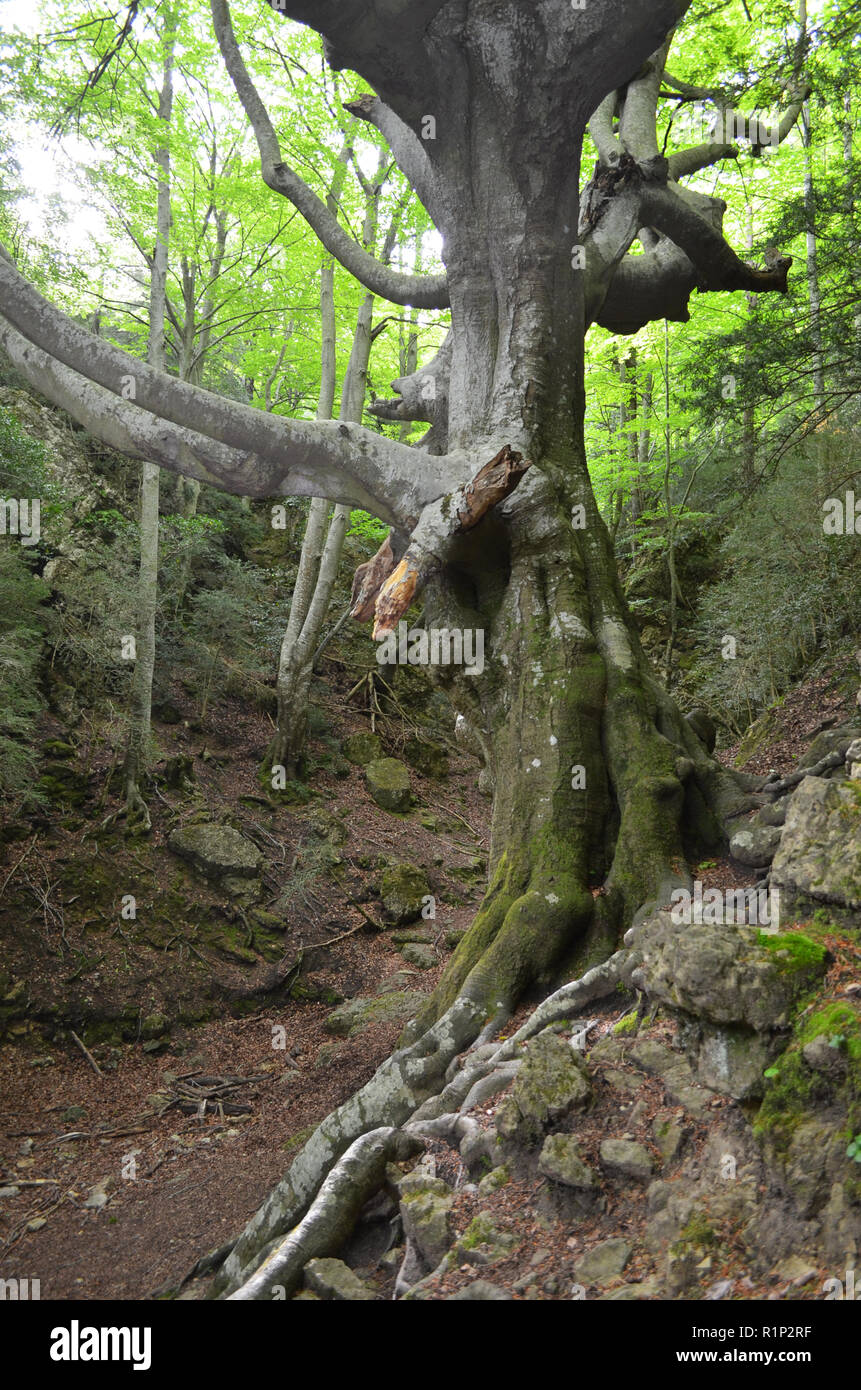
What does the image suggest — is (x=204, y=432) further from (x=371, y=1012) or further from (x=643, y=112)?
(x=643, y=112)

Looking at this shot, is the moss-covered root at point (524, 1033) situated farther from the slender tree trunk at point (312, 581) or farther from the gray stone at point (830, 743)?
the slender tree trunk at point (312, 581)

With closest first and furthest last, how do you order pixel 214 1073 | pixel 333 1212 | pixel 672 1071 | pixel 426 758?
pixel 672 1071 < pixel 333 1212 < pixel 214 1073 < pixel 426 758

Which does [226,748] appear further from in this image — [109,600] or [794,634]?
[794,634]

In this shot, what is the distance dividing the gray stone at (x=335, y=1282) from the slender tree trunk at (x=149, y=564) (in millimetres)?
6157

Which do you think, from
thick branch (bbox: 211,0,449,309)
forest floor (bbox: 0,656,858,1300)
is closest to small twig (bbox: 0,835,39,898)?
forest floor (bbox: 0,656,858,1300)

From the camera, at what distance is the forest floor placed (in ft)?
9.11

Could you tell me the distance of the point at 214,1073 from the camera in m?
6.46

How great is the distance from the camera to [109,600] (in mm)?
9430

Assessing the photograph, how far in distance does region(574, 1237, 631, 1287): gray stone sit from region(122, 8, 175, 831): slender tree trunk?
7179mm

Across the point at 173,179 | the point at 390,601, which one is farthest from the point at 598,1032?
the point at 173,179

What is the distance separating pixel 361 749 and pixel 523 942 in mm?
8367

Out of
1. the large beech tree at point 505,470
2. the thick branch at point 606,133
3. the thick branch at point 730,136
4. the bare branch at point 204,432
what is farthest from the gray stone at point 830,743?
the thick branch at point 730,136

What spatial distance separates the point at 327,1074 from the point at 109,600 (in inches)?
240

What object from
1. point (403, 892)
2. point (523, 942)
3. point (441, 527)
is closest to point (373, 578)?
point (441, 527)
